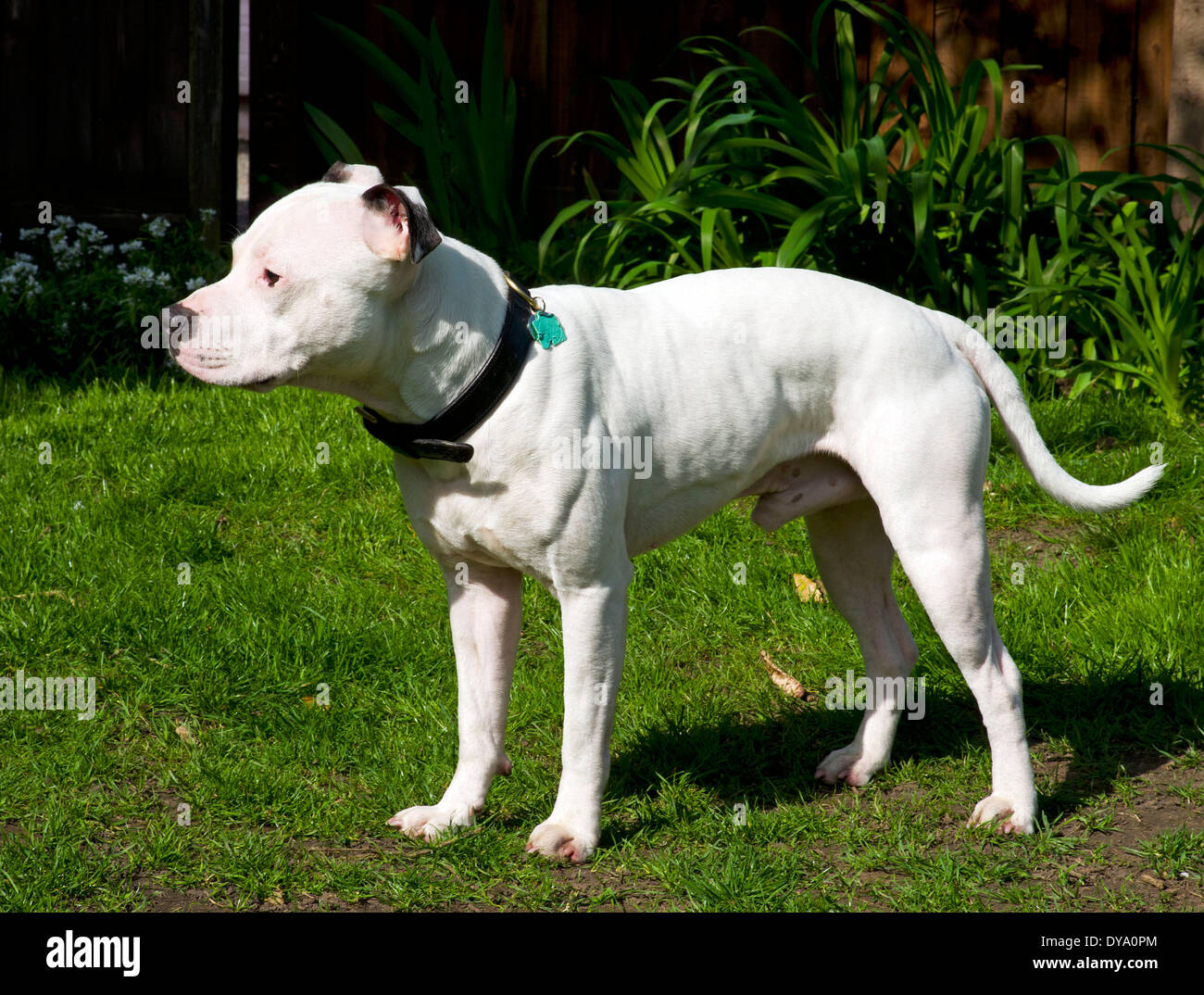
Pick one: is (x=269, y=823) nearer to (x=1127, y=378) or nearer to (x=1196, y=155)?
(x=1127, y=378)

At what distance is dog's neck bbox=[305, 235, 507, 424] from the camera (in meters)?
2.95

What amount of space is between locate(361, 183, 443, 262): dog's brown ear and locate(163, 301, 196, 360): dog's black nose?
0.42m

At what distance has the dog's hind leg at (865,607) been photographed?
12.5ft

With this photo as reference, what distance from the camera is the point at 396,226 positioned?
2.81 m

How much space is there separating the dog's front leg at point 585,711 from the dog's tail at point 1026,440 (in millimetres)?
1133

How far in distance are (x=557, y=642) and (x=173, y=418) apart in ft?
7.96

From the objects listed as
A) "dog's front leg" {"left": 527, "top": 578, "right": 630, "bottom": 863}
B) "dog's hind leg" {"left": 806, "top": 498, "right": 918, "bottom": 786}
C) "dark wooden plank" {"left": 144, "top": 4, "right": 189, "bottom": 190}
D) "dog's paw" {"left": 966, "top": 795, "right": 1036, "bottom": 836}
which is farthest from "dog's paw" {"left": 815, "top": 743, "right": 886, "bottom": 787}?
"dark wooden plank" {"left": 144, "top": 4, "right": 189, "bottom": 190}

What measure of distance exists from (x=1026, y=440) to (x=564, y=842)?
1641 millimetres

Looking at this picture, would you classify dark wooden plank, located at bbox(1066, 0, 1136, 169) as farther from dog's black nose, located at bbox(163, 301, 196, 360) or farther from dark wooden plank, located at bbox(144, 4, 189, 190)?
dog's black nose, located at bbox(163, 301, 196, 360)

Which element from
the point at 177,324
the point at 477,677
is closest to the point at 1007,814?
the point at 477,677

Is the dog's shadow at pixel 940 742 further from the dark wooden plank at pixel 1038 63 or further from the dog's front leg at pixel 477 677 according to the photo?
the dark wooden plank at pixel 1038 63

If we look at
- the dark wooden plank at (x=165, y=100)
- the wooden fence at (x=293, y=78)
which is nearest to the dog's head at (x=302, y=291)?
the wooden fence at (x=293, y=78)

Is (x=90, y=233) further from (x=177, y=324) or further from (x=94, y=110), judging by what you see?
(x=177, y=324)

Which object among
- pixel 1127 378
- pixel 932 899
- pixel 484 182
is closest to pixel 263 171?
pixel 484 182
